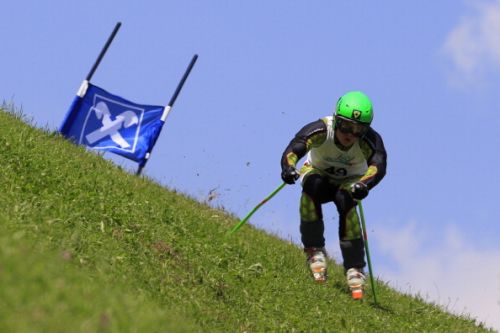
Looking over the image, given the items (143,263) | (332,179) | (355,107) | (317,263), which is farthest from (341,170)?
(143,263)

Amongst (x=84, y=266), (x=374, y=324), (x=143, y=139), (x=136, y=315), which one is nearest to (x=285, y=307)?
(x=374, y=324)

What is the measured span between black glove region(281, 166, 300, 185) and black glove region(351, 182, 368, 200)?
2.51ft

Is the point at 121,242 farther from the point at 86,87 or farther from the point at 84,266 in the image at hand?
the point at 86,87

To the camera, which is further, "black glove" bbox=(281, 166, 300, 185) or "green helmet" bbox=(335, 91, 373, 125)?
"black glove" bbox=(281, 166, 300, 185)

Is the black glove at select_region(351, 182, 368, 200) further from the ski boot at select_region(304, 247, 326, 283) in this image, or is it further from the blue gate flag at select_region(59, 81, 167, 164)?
the blue gate flag at select_region(59, 81, 167, 164)

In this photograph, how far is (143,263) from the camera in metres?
11.5

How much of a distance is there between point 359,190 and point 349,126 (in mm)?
845

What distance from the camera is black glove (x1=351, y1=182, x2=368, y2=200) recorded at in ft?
44.5

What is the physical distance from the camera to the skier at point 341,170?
1378 cm

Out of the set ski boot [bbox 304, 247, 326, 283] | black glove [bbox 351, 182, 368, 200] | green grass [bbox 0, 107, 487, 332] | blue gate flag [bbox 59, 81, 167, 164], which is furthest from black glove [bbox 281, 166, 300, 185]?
blue gate flag [bbox 59, 81, 167, 164]

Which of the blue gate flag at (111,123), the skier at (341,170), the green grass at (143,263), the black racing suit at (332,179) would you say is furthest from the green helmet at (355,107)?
the blue gate flag at (111,123)

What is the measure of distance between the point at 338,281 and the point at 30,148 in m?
4.60

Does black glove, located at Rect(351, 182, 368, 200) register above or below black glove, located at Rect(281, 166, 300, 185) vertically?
above

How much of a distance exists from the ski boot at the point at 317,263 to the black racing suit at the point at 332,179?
10cm
